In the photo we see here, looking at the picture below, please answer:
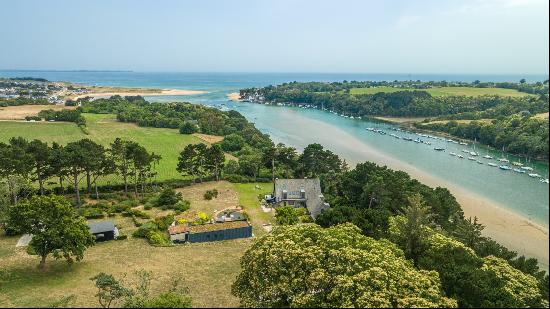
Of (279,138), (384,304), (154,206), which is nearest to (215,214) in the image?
(154,206)

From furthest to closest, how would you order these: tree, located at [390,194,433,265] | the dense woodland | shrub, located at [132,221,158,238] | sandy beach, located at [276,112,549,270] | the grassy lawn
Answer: sandy beach, located at [276,112,549,270]
shrub, located at [132,221,158,238]
tree, located at [390,194,433,265]
the grassy lawn
the dense woodland

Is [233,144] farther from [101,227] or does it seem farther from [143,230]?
[101,227]

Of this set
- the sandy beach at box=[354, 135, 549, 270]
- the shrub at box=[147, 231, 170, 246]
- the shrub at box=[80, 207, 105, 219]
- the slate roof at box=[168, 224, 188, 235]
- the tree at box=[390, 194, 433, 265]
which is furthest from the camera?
the shrub at box=[80, 207, 105, 219]

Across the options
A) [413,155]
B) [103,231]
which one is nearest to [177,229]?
[103,231]

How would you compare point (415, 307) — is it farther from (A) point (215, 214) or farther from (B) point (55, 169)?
(B) point (55, 169)

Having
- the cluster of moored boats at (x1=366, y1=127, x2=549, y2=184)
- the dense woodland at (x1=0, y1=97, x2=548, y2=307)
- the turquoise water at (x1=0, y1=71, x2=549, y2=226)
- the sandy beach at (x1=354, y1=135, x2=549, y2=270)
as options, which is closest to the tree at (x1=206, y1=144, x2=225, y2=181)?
the dense woodland at (x1=0, y1=97, x2=548, y2=307)

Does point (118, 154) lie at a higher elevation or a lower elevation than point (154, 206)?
higher

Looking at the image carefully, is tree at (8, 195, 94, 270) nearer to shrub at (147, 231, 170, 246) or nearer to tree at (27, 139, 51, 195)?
shrub at (147, 231, 170, 246)
